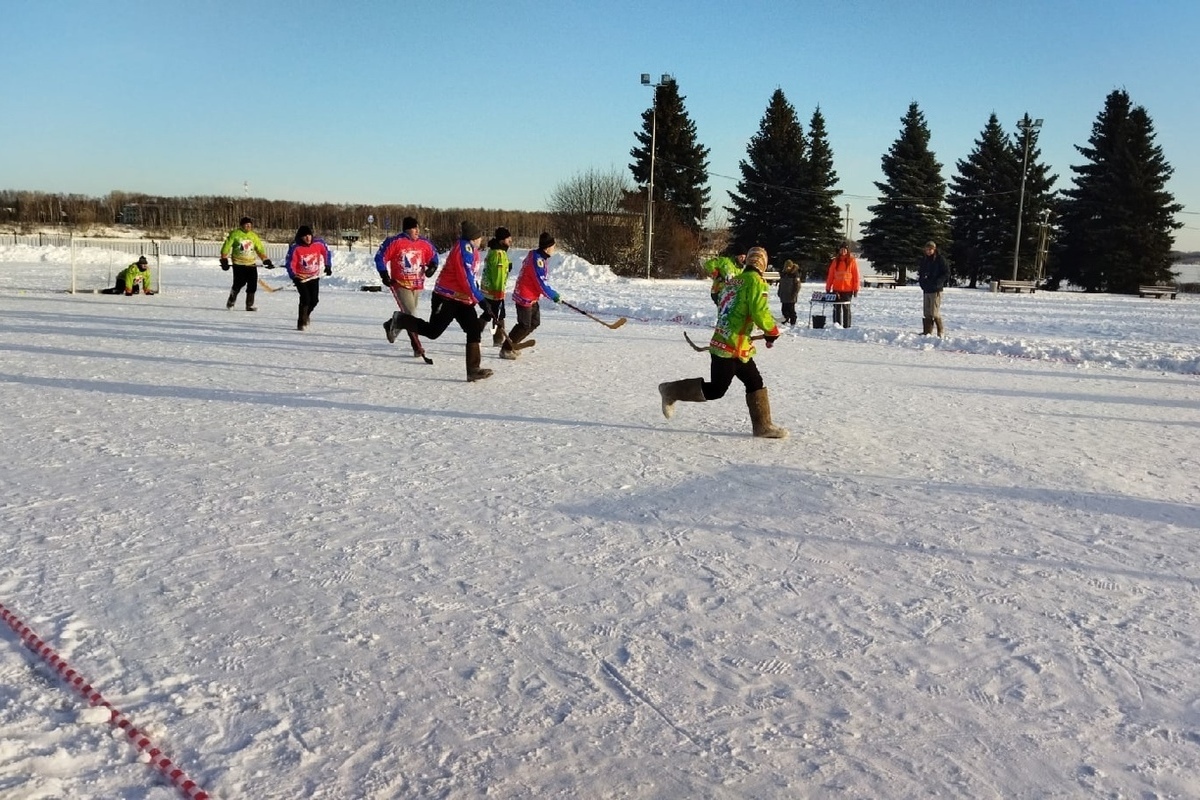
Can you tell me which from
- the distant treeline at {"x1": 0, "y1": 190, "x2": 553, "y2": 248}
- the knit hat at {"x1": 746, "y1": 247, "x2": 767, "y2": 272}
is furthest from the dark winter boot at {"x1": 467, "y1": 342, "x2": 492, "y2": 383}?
the distant treeline at {"x1": 0, "y1": 190, "x2": 553, "y2": 248}

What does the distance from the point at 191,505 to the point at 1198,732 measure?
4.42 m

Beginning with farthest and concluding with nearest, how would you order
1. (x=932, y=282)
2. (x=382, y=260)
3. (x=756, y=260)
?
(x=932, y=282) → (x=382, y=260) → (x=756, y=260)

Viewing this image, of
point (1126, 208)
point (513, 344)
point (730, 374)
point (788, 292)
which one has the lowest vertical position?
point (513, 344)

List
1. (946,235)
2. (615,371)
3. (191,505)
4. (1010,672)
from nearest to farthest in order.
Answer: (1010,672), (191,505), (615,371), (946,235)

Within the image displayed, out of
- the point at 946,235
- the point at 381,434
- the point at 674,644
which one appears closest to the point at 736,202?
the point at 946,235

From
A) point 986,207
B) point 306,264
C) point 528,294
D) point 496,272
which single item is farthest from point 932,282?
point 986,207

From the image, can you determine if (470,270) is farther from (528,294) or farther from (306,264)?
(306,264)

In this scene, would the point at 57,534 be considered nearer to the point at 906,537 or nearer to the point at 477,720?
the point at 477,720

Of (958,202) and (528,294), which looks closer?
(528,294)

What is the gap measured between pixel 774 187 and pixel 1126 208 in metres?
16.7

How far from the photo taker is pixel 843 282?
16.8 meters

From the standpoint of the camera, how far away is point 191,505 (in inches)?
190

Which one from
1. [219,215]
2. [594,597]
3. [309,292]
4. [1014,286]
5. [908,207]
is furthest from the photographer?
[219,215]

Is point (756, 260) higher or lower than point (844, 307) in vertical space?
higher
